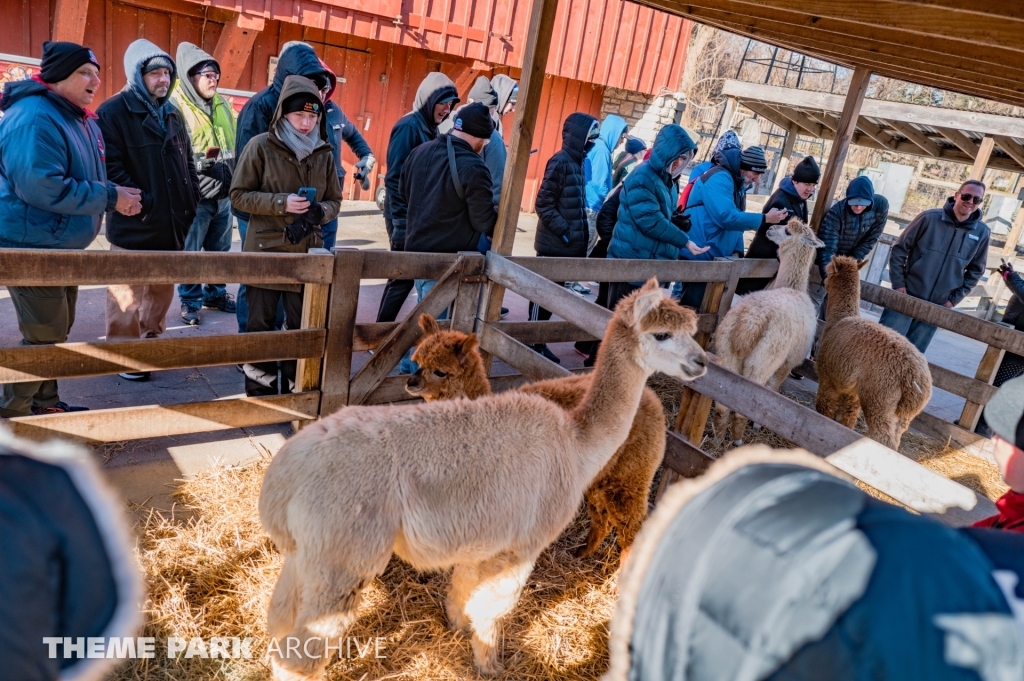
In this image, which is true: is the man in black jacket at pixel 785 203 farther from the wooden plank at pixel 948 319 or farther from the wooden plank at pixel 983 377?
the wooden plank at pixel 983 377

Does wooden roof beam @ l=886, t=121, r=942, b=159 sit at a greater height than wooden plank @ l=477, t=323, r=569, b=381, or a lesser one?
greater

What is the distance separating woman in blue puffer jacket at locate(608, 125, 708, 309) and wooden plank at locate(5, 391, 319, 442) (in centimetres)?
308

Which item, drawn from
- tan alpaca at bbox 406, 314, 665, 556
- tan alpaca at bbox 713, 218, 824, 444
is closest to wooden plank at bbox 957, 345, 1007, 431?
tan alpaca at bbox 713, 218, 824, 444

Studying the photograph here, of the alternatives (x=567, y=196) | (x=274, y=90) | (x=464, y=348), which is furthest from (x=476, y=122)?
(x=464, y=348)

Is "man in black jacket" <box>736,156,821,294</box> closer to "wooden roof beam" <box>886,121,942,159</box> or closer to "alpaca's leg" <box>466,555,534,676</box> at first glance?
"alpaca's leg" <box>466,555,534,676</box>

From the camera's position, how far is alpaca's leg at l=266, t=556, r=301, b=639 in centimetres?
Answer: 239

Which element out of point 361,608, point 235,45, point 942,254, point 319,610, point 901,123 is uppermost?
point 901,123

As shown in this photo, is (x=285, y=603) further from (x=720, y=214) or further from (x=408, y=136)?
(x=720, y=214)

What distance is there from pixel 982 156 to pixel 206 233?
10744 millimetres

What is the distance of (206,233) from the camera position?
5566mm

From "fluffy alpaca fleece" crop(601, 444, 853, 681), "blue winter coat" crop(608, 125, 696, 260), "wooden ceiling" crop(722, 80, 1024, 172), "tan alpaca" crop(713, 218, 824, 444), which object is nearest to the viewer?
"fluffy alpaca fleece" crop(601, 444, 853, 681)

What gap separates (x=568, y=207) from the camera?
19.4 feet

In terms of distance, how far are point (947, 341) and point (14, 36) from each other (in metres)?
13.6

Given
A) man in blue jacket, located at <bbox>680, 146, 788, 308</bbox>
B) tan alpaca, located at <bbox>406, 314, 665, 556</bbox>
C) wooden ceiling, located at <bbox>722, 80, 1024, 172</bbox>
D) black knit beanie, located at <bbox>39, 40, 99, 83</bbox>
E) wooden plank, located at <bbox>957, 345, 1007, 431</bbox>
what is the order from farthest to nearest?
wooden ceiling, located at <bbox>722, 80, 1024, 172</bbox> → man in blue jacket, located at <bbox>680, 146, 788, 308</bbox> → wooden plank, located at <bbox>957, 345, 1007, 431</bbox> → black knit beanie, located at <bbox>39, 40, 99, 83</bbox> → tan alpaca, located at <bbox>406, 314, 665, 556</bbox>
